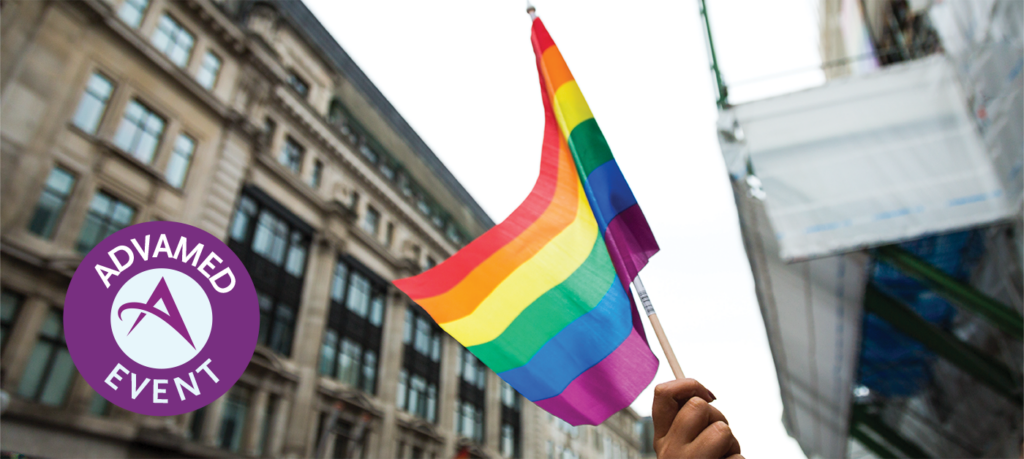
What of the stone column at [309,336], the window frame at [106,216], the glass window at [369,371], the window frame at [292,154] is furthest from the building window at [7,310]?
the glass window at [369,371]

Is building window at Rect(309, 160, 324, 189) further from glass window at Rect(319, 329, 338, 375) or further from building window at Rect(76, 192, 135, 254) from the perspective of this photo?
A: building window at Rect(76, 192, 135, 254)

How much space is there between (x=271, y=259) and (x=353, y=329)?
6.35 meters

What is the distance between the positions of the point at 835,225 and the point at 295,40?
28616 mm

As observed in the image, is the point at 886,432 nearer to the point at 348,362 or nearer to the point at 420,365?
the point at 348,362

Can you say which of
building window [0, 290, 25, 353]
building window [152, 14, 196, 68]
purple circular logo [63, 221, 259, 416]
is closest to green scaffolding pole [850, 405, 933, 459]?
purple circular logo [63, 221, 259, 416]

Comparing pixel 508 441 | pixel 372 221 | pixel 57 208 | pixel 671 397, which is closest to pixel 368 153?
pixel 372 221

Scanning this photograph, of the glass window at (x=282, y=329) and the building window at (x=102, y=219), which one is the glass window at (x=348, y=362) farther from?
the building window at (x=102, y=219)

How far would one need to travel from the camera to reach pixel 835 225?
679 centimetres

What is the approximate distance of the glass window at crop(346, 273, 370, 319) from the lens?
1217 inches

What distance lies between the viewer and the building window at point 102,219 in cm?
1792

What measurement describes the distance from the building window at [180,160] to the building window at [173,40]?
2669 mm

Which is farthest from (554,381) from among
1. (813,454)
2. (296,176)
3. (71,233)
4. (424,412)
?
(424,412)

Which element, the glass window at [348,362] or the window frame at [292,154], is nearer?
the window frame at [292,154]

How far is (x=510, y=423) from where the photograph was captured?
43.9 m
